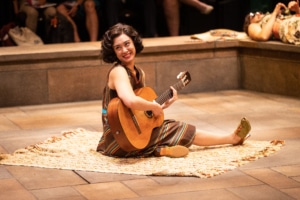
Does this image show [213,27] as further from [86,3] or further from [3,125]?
[3,125]

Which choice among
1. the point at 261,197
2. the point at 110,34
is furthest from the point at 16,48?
the point at 261,197

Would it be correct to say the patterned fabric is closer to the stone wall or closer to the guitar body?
the guitar body

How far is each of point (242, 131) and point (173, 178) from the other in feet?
3.07

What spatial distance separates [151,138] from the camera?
590 cm

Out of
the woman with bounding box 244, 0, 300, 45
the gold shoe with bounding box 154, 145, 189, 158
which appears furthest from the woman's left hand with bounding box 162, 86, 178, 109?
the woman with bounding box 244, 0, 300, 45

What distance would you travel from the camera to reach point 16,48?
344 inches

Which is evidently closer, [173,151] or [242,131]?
[173,151]

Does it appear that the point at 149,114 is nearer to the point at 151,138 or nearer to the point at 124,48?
the point at 151,138

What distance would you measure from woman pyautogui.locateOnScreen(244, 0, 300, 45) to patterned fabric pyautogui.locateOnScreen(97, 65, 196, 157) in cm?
273

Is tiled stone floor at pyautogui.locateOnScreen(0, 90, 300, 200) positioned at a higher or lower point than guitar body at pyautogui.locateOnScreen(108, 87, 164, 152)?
lower

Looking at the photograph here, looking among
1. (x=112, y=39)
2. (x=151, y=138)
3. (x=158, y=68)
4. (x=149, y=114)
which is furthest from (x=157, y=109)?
(x=158, y=68)

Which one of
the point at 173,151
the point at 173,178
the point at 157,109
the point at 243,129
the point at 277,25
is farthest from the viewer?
the point at 277,25

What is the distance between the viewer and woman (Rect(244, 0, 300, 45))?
8.45 meters

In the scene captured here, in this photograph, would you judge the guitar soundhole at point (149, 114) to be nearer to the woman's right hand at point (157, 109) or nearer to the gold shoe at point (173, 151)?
the woman's right hand at point (157, 109)
